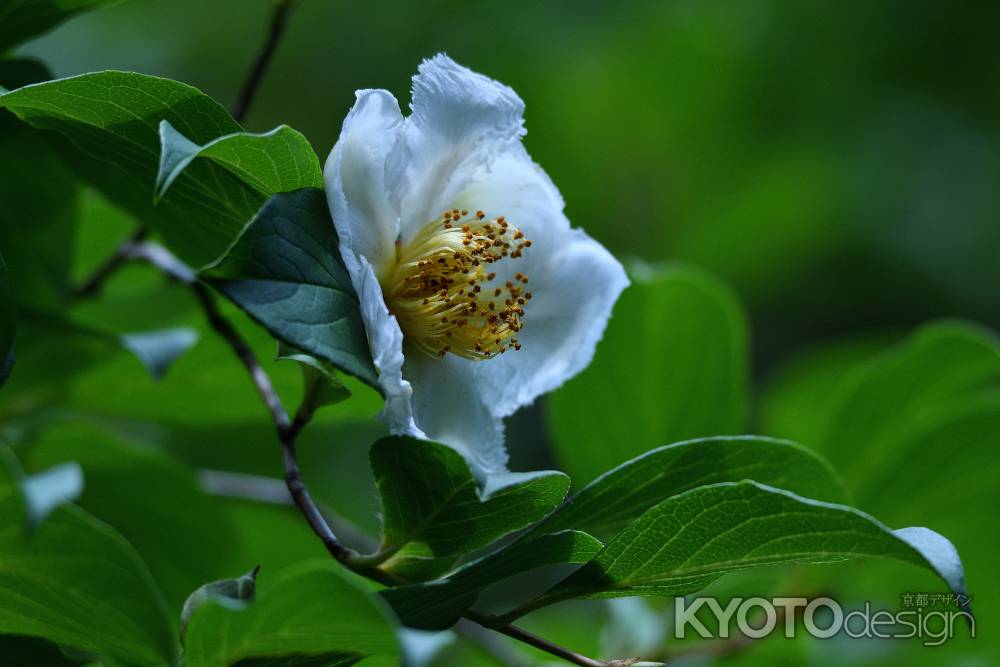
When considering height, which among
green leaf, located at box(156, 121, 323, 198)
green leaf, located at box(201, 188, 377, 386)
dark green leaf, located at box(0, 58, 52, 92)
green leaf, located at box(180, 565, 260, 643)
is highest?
A: green leaf, located at box(156, 121, 323, 198)

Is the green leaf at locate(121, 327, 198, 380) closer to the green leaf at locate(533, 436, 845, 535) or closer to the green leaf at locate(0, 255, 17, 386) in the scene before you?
the green leaf at locate(0, 255, 17, 386)

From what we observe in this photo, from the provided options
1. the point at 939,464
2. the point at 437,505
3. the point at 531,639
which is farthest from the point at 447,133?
the point at 939,464

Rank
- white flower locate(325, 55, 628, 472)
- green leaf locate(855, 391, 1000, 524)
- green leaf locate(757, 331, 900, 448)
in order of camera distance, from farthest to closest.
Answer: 1. green leaf locate(757, 331, 900, 448)
2. green leaf locate(855, 391, 1000, 524)
3. white flower locate(325, 55, 628, 472)

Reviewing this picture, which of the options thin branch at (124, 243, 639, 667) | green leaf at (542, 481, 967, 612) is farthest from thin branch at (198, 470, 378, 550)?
green leaf at (542, 481, 967, 612)

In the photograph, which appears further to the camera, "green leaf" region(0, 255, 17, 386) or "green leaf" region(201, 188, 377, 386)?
"green leaf" region(0, 255, 17, 386)

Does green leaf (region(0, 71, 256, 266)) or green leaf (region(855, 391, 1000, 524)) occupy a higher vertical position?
green leaf (region(0, 71, 256, 266))

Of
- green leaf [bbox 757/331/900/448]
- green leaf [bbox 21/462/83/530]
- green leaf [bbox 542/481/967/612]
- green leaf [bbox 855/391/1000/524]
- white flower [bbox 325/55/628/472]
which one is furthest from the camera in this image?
green leaf [bbox 757/331/900/448]
